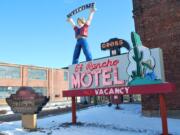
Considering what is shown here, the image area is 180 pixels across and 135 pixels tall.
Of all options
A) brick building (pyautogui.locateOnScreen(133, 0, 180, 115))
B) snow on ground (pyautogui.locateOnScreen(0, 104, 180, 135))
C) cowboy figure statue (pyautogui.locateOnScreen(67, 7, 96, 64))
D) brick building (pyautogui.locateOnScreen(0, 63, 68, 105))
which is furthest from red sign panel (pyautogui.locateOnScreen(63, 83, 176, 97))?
brick building (pyautogui.locateOnScreen(0, 63, 68, 105))

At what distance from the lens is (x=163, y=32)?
862 inches

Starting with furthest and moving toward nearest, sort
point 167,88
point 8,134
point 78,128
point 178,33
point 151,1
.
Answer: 1. point 151,1
2. point 178,33
3. point 78,128
4. point 8,134
5. point 167,88

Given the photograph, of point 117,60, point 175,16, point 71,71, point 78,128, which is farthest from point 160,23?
point 78,128

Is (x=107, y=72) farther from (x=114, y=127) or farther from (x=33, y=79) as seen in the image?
(x=33, y=79)

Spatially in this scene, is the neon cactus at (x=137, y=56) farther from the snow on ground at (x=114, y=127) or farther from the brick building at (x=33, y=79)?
the brick building at (x=33, y=79)

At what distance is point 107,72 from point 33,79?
175 feet

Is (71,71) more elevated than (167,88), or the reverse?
(71,71)

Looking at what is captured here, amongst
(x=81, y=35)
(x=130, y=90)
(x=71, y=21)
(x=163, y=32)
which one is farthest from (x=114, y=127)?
(x=71, y=21)

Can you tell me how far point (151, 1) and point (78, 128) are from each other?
11609mm

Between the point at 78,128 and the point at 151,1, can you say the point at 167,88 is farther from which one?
the point at 151,1

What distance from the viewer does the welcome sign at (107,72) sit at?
16.4 metres

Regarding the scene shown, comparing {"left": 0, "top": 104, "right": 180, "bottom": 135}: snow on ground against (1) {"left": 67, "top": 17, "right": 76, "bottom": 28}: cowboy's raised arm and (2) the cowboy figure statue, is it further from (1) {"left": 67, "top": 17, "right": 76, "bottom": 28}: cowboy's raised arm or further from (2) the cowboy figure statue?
(1) {"left": 67, "top": 17, "right": 76, "bottom": 28}: cowboy's raised arm

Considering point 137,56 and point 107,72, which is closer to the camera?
point 137,56

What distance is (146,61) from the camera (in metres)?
16.6
